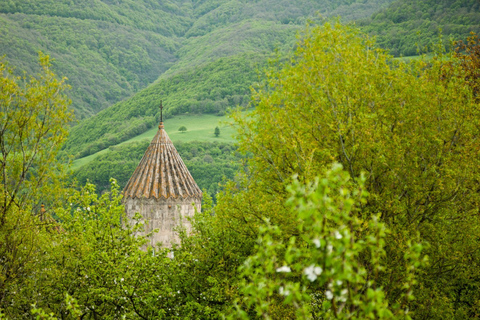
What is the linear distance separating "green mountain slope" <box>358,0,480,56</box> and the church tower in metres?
27.5

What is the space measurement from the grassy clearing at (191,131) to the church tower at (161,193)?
1939 inches

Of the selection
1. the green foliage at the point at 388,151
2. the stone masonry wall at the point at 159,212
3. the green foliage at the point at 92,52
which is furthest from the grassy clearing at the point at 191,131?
the green foliage at the point at 388,151

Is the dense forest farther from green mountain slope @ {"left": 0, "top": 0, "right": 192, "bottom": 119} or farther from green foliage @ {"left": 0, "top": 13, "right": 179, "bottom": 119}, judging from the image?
green mountain slope @ {"left": 0, "top": 0, "right": 192, "bottom": 119}

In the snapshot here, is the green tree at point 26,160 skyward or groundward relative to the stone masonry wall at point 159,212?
skyward

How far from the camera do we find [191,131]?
84.1 meters

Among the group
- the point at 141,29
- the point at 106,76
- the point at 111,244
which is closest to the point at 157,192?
the point at 111,244

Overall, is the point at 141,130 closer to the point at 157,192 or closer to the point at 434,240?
the point at 157,192

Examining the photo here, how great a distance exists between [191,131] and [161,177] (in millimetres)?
62075

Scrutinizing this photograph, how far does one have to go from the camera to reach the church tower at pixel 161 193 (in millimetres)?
21594

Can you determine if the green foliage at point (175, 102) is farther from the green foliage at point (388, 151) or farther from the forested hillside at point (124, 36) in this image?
the green foliage at point (388, 151)

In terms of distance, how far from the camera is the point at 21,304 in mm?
13625

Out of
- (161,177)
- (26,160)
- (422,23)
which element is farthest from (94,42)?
(26,160)

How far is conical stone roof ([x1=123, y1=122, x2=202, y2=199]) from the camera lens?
21969mm

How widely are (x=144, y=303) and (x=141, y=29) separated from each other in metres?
181
